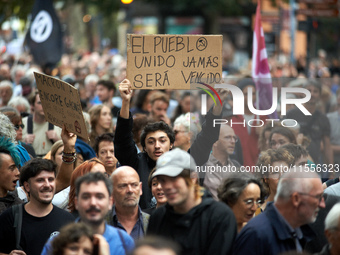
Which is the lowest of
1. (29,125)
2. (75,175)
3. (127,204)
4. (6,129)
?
(127,204)

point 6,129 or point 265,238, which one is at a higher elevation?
point 6,129

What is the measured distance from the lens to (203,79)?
7191mm

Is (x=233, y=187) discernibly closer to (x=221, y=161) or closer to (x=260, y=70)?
(x=221, y=161)

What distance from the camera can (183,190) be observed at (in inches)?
196

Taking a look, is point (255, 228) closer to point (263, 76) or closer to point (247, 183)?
point (247, 183)

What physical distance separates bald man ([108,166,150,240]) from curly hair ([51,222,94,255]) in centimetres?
122

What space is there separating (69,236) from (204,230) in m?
0.98

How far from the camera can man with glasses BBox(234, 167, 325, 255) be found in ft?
16.0

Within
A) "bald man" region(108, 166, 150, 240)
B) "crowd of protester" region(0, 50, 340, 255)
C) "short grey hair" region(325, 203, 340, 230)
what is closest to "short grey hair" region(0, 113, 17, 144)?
"crowd of protester" region(0, 50, 340, 255)

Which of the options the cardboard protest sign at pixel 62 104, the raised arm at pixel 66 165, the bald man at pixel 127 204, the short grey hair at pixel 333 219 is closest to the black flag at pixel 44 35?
the cardboard protest sign at pixel 62 104

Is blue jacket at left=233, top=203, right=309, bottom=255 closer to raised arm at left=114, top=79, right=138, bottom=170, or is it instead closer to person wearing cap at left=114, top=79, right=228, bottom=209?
person wearing cap at left=114, top=79, right=228, bottom=209

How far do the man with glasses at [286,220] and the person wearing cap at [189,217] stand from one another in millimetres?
147

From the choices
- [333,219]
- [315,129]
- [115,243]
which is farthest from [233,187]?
[315,129]

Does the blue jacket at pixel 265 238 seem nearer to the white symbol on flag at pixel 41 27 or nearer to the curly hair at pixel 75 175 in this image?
the curly hair at pixel 75 175
